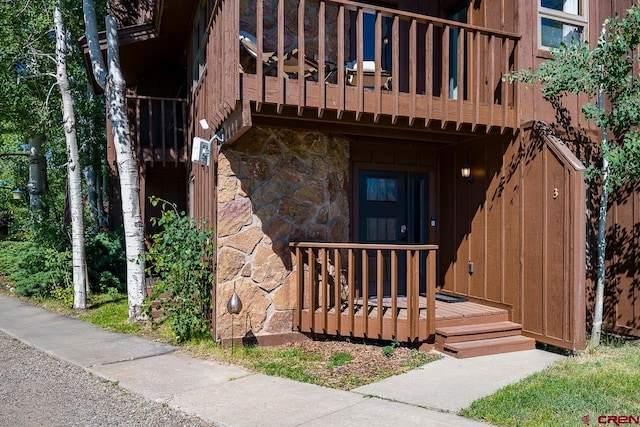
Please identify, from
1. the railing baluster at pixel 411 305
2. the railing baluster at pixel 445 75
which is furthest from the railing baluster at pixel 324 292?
the railing baluster at pixel 445 75

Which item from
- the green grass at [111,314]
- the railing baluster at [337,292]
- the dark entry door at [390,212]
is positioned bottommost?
the green grass at [111,314]

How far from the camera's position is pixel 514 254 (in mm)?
6113

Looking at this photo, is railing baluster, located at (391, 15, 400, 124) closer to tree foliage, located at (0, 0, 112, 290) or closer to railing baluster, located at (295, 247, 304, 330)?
railing baluster, located at (295, 247, 304, 330)

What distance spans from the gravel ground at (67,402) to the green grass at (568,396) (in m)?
2.20

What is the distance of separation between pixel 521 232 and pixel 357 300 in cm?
215

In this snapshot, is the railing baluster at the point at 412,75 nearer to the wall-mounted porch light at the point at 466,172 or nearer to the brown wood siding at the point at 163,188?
the wall-mounted porch light at the point at 466,172

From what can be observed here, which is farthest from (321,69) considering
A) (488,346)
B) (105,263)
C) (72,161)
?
(105,263)

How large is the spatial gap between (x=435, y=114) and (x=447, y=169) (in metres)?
1.79

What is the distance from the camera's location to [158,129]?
9906 mm

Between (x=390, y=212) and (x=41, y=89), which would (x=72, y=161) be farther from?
(x=390, y=212)

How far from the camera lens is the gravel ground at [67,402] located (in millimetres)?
3812

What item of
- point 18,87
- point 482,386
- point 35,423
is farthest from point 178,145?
point 482,386

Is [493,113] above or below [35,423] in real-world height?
above

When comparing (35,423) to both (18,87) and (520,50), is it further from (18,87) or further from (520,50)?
(18,87)
